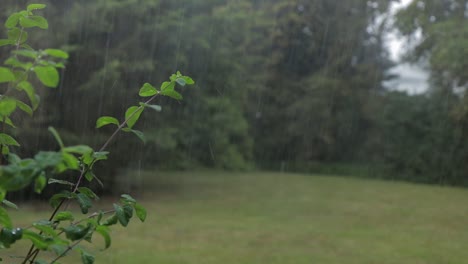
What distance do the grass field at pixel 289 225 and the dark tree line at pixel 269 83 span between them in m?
1.24

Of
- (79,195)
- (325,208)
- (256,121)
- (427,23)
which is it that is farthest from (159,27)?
(256,121)

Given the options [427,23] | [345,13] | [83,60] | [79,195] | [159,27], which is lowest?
[79,195]

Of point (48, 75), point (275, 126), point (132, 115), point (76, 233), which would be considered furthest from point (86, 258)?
point (275, 126)

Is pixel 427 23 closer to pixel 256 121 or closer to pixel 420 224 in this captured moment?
pixel 420 224

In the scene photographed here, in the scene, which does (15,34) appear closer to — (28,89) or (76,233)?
(28,89)

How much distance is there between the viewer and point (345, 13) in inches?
744

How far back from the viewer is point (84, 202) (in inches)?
49.0

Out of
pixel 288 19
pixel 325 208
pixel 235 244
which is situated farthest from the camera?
pixel 288 19

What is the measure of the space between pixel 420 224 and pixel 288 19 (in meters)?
12.4

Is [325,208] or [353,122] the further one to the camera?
[353,122]

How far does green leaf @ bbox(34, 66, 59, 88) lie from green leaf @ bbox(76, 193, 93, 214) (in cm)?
44

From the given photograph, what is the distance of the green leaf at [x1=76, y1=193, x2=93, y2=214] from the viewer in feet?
4.04

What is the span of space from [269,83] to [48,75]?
18581 mm

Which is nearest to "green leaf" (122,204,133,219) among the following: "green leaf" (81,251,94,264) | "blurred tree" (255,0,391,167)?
"green leaf" (81,251,94,264)
